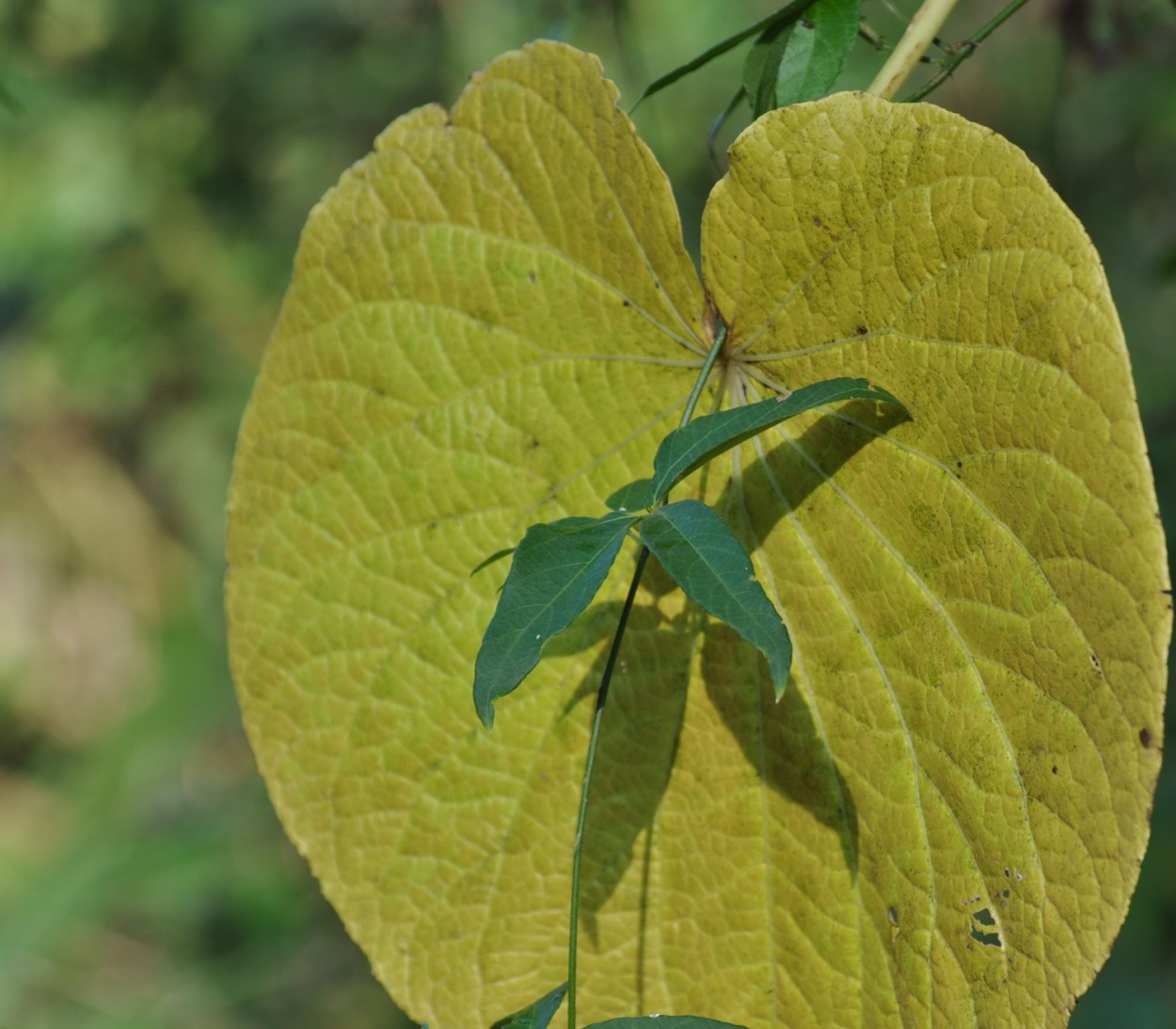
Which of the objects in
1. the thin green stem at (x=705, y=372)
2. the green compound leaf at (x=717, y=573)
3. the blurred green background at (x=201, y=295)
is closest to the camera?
the green compound leaf at (x=717, y=573)

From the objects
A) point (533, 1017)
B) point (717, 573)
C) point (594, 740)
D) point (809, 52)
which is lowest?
point (533, 1017)

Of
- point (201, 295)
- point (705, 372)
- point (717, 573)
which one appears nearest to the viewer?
point (717, 573)

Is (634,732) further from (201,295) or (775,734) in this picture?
(201,295)

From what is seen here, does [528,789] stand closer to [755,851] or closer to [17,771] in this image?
[755,851]

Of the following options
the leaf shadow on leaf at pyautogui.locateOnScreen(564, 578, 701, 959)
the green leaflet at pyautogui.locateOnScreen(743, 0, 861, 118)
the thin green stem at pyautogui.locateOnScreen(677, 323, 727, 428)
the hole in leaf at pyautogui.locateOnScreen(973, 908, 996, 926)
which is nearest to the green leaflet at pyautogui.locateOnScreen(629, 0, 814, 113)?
the green leaflet at pyautogui.locateOnScreen(743, 0, 861, 118)

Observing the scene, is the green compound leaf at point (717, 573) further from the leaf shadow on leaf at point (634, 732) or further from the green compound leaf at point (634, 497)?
the leaf shadow on leaf at point (634, 732)

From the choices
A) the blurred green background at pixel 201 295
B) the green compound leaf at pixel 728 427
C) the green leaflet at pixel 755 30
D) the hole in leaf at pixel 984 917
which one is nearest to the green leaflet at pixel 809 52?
the green leaflet at pixel 755 30

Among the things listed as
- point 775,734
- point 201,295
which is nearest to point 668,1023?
point 775,734
